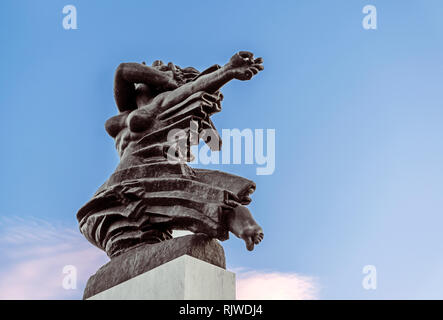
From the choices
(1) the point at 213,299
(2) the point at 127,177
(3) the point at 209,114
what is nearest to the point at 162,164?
(2) the point at 127,177

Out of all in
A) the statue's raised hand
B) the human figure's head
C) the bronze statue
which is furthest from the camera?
the human figure's head

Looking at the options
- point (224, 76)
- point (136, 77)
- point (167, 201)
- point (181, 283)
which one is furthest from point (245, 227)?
point (136, 77)

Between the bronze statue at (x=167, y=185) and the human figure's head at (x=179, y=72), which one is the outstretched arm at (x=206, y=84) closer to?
the bronze statue at (x=167, y=185)

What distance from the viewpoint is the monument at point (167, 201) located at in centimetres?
334

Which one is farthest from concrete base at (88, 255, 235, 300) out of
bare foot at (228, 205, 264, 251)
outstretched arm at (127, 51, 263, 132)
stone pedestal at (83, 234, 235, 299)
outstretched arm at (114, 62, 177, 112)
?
outstretched arm at (114, 62, 177, 112)

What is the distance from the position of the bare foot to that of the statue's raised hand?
3.09ft

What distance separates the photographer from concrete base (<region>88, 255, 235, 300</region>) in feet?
10.3

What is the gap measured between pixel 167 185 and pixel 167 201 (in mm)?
119

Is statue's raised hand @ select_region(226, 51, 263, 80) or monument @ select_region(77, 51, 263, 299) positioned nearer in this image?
monument @ select_region(77, 51, 263, 299)

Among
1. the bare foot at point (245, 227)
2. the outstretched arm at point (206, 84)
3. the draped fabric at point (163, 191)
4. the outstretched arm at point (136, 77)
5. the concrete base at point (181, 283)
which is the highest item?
the outstretched arm at point (136, 77)

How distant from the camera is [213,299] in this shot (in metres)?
3.23

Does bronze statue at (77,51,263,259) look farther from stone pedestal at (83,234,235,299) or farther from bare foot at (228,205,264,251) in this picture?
stone pedestal at (83,234,235,299)

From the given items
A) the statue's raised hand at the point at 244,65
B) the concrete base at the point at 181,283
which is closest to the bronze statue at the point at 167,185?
the statue's raised hand at the point at 244,65
